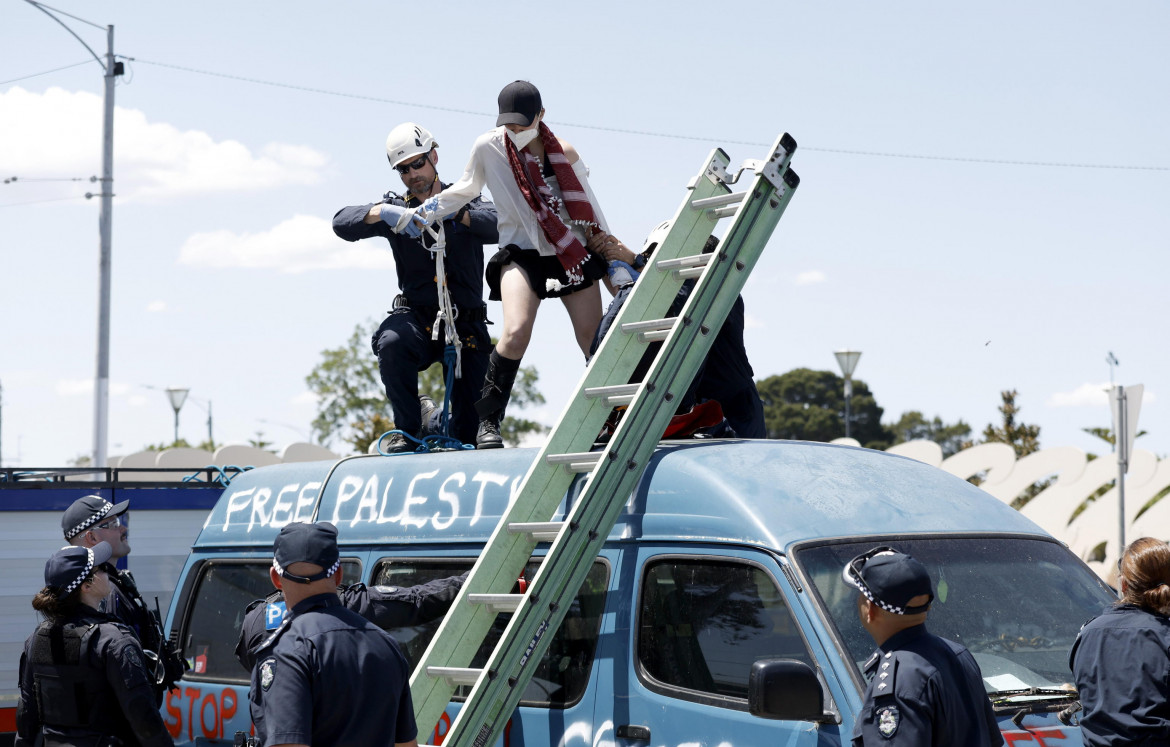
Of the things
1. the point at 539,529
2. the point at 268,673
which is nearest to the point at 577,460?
the point at 539,529

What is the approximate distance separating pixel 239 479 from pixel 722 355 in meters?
2.79

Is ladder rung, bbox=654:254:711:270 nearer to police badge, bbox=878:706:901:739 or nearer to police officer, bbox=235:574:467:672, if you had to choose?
police officer, bbox=235:574:467:672

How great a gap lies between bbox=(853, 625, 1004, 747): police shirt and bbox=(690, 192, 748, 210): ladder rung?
2.39 meters

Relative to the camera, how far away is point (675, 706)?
4.41 metres

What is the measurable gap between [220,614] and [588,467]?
2583 mm

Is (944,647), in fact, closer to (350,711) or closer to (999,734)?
(999,734)

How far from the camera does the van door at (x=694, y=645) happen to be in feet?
13.9

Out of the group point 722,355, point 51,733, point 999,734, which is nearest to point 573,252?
point 722,355

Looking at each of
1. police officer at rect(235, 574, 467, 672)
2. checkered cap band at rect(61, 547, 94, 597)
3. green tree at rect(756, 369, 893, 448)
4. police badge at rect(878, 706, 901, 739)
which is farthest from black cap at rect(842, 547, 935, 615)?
green tree at rect(756, 369, 893, 448)

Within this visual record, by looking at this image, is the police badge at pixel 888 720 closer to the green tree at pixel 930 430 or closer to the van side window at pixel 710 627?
the van side window at pixel 710 627

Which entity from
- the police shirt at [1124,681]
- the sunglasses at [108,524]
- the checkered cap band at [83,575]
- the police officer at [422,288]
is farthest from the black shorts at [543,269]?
the police shirt at [1124,681]

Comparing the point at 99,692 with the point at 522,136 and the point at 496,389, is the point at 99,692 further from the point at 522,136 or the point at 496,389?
the point at 522,136

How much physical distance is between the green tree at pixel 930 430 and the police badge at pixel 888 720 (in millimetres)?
82771

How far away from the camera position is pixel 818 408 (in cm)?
8125
